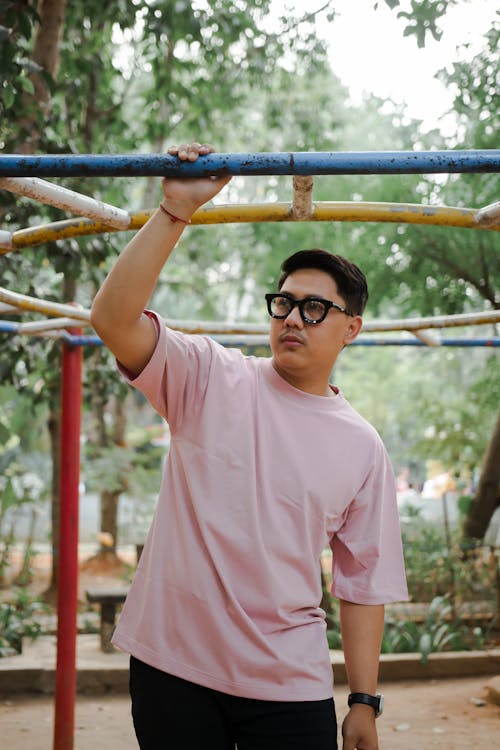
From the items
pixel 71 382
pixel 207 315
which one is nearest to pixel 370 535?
pixel 71 382

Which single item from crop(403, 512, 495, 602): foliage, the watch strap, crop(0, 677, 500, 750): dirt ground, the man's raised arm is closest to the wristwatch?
the watch strap

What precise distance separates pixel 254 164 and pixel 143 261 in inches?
9.3

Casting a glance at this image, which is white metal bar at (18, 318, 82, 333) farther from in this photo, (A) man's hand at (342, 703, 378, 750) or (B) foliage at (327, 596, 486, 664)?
(B) foliage at (327, 596, 486, 664)

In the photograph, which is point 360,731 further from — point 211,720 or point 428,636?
point 428,636

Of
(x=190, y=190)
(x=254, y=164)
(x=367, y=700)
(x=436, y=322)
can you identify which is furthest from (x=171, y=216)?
(x=436, y=322)

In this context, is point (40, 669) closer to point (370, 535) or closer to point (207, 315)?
point (370, 535)

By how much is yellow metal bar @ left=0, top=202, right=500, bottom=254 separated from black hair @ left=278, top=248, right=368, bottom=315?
0.28 feet

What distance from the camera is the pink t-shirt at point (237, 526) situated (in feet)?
4.89

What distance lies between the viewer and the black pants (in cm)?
147

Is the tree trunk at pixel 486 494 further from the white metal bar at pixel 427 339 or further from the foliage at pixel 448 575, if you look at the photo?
the white metal bar at pixel 427 339

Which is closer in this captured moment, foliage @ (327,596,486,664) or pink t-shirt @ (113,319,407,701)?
pink t-shirt @ (113,319,407,701)

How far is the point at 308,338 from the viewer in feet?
5.42

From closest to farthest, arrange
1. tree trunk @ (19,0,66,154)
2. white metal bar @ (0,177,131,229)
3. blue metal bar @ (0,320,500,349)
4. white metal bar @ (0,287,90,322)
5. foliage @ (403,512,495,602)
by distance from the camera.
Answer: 1. white metal bar @ (0,177,131,229)
2. white metal bar @ (0,287,90,322)
3. blue metal bar @ (0,320,500,349)
4. tree trunk @ (19,0,66,154)
5. foliage @ (403,512,495,602)

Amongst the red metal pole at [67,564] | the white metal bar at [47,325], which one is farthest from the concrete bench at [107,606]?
the white metal bar at [47,325]
